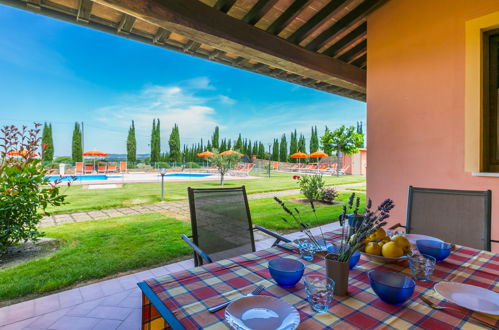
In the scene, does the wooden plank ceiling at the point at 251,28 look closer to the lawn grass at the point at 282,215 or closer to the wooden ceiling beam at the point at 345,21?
the wooden ceiling beam at the point at 345,21

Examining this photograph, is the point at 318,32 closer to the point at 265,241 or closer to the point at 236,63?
the point at 236,63

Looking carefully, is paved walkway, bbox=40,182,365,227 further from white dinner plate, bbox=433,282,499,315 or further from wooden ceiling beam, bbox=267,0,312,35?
white dinner plate, bbox=433,282,499,315

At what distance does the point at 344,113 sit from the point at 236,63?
31640mm

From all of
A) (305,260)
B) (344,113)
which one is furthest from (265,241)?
(344,113)

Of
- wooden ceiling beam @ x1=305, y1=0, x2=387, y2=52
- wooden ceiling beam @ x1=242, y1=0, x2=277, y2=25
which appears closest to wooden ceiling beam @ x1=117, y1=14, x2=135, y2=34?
wooden ceiling beam @ x1=242, y1=0, x2=277, y2=25

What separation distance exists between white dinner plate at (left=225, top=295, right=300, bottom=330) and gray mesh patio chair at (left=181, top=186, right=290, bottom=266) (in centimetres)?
77

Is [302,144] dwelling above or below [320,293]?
above

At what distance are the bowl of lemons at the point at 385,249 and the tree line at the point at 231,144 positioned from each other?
1358 centimetres

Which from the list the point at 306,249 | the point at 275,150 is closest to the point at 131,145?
the point at 275,150

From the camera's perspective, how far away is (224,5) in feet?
7.70

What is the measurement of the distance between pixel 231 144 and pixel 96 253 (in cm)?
2364

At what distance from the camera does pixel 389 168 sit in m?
3.11

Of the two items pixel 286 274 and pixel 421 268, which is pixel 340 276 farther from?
pixel 421 268

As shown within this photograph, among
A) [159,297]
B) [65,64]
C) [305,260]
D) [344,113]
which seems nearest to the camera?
[159,297]
